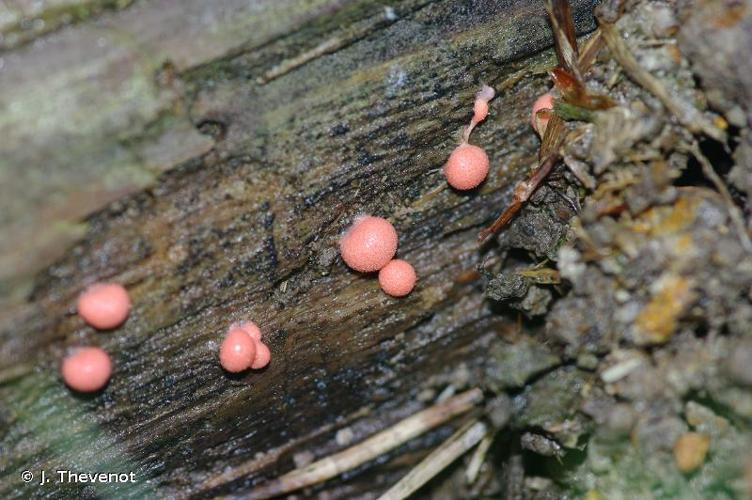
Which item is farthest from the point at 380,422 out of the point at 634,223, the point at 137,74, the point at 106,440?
the point at 137,74

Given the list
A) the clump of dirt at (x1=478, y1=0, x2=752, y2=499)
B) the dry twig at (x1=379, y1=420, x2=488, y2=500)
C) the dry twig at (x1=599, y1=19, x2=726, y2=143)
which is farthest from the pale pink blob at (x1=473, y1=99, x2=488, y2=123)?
the dry twig at (x1=379, y1=420, x2=488, y2=500)

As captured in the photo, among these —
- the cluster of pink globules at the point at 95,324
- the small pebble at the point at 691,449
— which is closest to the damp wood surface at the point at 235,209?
the cluster of pink globules at the point at 95,324

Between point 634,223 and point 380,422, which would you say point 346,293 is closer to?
point 380,422

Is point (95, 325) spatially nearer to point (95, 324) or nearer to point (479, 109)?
point (95, 324)

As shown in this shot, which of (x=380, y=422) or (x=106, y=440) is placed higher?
(x=106, y=440)

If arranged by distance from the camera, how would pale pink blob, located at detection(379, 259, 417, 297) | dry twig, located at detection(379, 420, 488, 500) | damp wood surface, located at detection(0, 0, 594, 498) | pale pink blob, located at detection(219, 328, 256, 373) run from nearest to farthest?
damp wood surface, located at detection(0, 0, 594, 498) < pale pink blob, located at detection(219, 328, 256, 373) < pale pink blob, located at detection(379, 259, 417, 297) < dry twig, located at detection(379, 420, 488, 500)

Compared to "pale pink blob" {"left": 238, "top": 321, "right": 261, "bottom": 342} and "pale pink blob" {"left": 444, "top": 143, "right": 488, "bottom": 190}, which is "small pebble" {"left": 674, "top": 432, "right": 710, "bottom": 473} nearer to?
"pale pink blob" {"left": 444, "top": 143, "right": 488, "bottom": 190}

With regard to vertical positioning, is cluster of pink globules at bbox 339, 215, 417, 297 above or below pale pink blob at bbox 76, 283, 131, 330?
below
